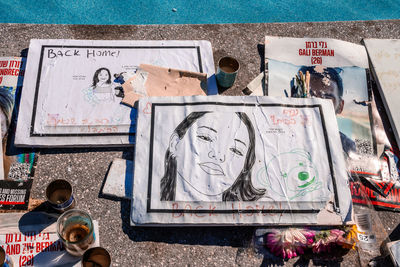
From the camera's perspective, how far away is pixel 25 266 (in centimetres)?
100

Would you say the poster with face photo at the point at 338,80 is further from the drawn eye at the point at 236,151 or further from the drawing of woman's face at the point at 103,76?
the drawing of woman's face at the point at 103,76

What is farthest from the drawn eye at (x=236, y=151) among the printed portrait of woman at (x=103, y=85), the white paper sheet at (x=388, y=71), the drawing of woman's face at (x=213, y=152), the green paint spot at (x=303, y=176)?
the white paper sheet at (x=388, y=71)

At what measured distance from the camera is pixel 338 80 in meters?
1.37

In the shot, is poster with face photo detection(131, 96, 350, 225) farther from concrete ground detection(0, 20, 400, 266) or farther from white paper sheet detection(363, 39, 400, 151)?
white paper sheet detection(363, 39, 400, 151)

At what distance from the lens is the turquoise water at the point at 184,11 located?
1.69 metres

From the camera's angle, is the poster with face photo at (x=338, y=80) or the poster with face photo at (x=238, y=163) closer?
the poster with face photo at (x=238, y=163)

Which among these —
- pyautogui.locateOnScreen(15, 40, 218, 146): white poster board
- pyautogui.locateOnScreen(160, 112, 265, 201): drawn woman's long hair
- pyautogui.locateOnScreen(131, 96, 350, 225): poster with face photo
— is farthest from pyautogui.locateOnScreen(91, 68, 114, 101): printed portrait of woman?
pyautogui.locateOnScreen(160, 112, 265, 201): drawn woman's long hair

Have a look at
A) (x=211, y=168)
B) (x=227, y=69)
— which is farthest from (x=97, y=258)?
(x=227, y=69)

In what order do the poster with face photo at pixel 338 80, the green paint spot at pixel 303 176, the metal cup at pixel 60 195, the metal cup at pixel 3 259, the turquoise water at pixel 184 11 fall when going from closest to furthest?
→ the metal cup at pixel 3 259
the metal cup at pixel 60 195
the green paint spot at pixel 303 176
the poster with face photo at pixel 338 80
the turquoise water at pixel 184 11

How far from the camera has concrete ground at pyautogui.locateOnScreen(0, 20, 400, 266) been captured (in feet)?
3.49

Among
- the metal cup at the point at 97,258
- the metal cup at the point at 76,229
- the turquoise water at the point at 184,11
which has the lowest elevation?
the metal cup at the point at 97,258

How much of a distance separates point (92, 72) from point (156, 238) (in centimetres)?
71

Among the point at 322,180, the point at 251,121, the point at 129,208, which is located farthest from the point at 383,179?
the point at 129,208

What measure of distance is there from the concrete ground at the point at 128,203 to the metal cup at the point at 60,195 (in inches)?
2.3
